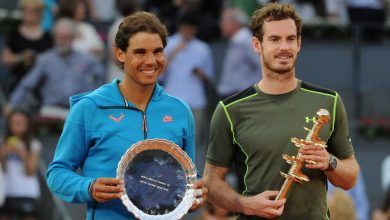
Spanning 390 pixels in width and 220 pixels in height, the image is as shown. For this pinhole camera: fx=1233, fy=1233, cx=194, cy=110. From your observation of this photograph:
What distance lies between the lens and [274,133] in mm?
6285

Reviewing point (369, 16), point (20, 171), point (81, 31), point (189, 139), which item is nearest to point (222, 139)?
point (189, 139)

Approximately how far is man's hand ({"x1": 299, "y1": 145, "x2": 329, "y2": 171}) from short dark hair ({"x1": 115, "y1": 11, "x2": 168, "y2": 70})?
2.89ft

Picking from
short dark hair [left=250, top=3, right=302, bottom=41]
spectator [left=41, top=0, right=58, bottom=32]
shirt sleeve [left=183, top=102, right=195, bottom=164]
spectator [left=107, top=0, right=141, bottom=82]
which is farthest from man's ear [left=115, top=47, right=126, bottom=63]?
spectator [left=41, top=0, right=58, bottom=32]

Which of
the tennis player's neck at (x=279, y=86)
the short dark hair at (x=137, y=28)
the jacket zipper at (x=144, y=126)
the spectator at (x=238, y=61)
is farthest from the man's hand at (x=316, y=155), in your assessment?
the spectator at (x=238, y=61)

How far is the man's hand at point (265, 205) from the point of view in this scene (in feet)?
20.0

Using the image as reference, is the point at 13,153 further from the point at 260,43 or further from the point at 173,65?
the point at 260,43

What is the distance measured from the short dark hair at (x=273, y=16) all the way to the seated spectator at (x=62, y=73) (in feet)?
22.4

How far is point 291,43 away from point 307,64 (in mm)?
8942

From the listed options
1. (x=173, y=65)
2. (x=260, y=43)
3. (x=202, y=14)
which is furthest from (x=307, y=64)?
(x=260, y=43)

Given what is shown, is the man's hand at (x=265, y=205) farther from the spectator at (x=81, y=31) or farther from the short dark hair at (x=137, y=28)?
the spectator at (x=81, y=31)

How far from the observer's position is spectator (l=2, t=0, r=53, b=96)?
1353 cm

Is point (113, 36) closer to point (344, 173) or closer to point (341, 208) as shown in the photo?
point (341, 208)

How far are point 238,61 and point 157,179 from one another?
745 centimetres

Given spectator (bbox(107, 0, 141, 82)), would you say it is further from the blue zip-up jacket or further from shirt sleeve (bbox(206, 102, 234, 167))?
the blue zip-up jacket
